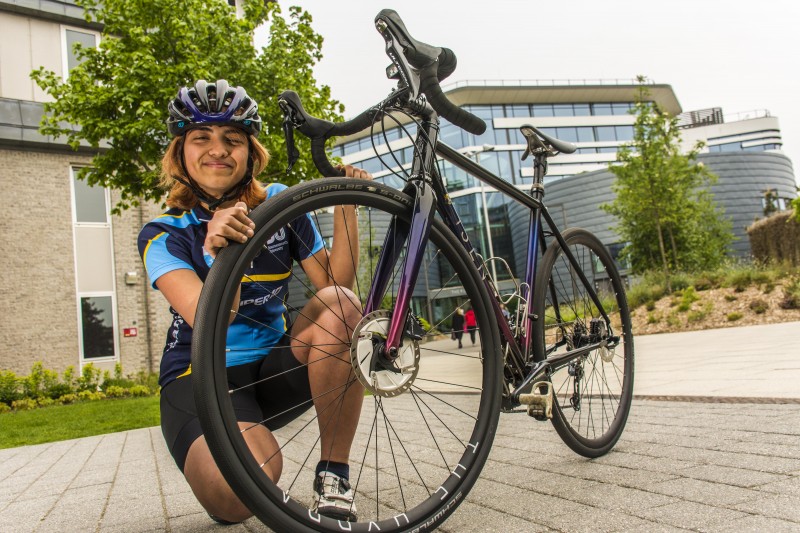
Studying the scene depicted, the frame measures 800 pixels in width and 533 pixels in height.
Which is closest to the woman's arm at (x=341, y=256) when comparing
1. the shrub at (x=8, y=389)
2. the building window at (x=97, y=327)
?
the shrub at (x=8, y=389)

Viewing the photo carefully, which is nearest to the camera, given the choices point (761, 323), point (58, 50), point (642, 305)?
point (761, 323)

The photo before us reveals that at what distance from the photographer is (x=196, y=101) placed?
7.48ft

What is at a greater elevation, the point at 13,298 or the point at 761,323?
the point at 13,298

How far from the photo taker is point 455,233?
92.3 inches

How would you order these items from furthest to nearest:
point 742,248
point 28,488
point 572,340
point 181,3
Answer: point 742,248, point 181,3, point 28,488, point 572,340

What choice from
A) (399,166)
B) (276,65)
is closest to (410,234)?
(399,166)

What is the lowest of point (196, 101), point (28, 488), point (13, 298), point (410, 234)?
point (28, 488)

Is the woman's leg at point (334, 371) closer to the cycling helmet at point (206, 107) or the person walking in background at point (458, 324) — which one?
the person walking in background at point (458, 324)

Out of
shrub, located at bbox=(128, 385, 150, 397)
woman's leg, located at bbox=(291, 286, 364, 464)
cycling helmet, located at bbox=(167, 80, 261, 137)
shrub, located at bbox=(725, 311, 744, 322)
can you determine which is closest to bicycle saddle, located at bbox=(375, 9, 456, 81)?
cycling helmet, located at bbox=(167, 80, 261, 137)

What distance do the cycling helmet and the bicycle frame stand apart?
A: 2.21ft

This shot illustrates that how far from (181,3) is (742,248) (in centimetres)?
4988

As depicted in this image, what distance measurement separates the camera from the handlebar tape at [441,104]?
2.18 metres

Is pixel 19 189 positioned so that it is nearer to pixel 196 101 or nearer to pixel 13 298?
pixel 13 298

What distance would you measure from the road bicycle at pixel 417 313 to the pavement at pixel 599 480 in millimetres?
241
